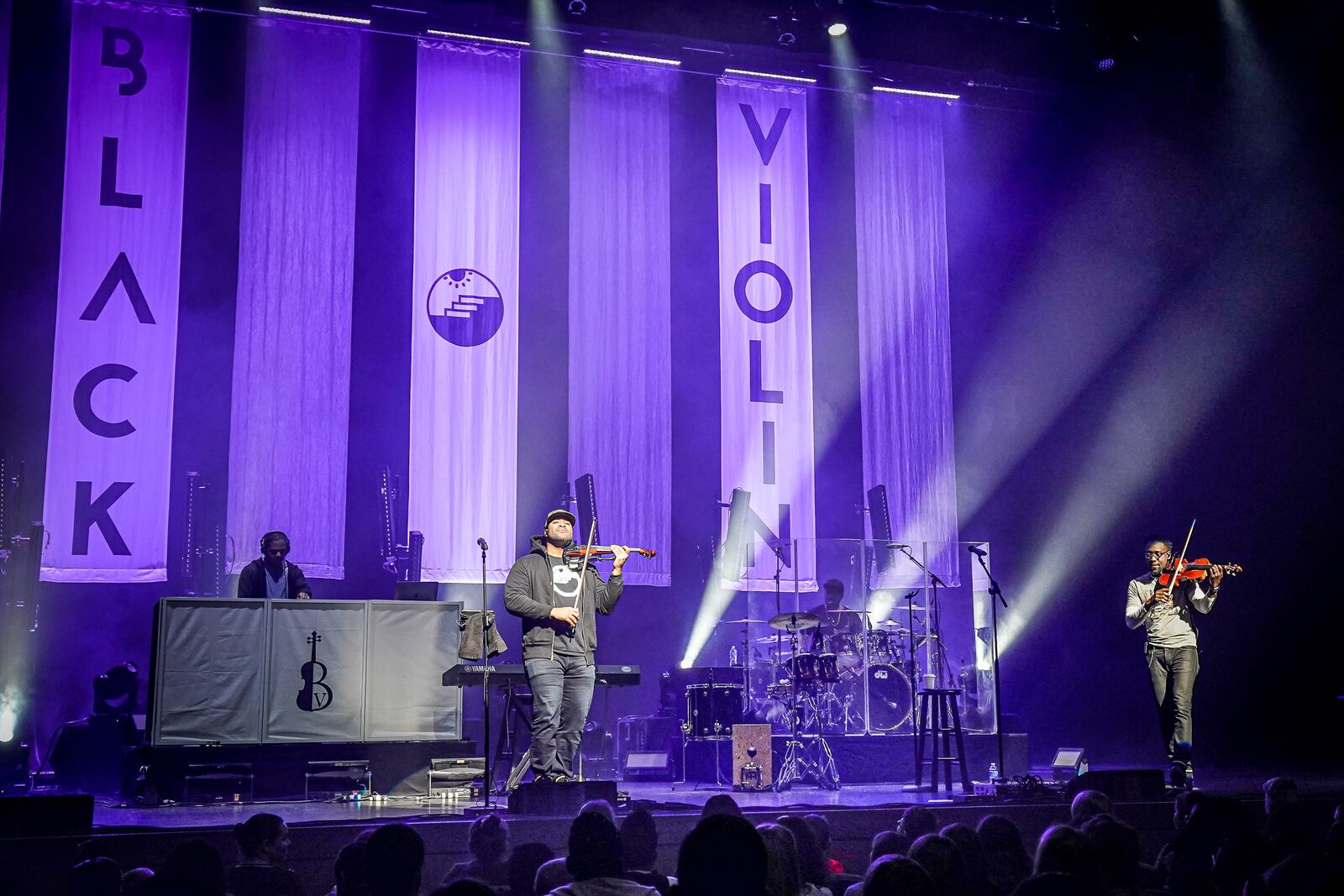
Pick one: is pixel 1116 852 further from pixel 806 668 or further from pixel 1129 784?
pixel 806 668

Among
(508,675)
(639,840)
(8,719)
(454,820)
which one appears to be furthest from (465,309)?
(639,840)

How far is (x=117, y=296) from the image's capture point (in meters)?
12.1

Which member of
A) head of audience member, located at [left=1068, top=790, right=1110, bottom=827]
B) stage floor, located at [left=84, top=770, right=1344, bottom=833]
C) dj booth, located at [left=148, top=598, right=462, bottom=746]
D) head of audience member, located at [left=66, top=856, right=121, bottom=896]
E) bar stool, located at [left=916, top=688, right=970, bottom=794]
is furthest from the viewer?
bar stool, located at [left=916, top=688, right=970, bottom=794]

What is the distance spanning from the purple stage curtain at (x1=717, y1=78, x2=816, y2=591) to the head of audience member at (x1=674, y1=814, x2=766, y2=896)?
32.5 feet

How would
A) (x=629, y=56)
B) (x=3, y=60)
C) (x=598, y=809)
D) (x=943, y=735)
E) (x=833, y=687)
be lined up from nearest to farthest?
(x=598, y=809) < (x=943, y=735) < (x=833, y=687) < (x=3, y=60) < (x=629, y=56)

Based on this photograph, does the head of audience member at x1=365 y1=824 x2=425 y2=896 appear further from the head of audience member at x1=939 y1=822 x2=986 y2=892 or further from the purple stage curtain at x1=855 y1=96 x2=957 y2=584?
the purple stage curtain at x1=855 y1=96 x2=957 y2=584

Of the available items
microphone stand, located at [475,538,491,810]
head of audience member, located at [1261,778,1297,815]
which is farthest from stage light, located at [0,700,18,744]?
head of audience member, located at [1261,778,1297,815]

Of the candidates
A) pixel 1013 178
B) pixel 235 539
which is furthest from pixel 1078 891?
pixel 1013 178

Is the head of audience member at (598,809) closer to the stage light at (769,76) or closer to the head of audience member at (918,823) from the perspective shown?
the head of audience member at (918,823)

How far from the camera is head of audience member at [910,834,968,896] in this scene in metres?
3.81

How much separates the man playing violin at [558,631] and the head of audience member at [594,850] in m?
3.77

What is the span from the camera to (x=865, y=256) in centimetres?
1432

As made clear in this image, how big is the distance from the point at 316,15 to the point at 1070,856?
11.9 meters

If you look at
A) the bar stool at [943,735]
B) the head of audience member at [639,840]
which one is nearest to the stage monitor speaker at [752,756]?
the bar stool at [943,735]
